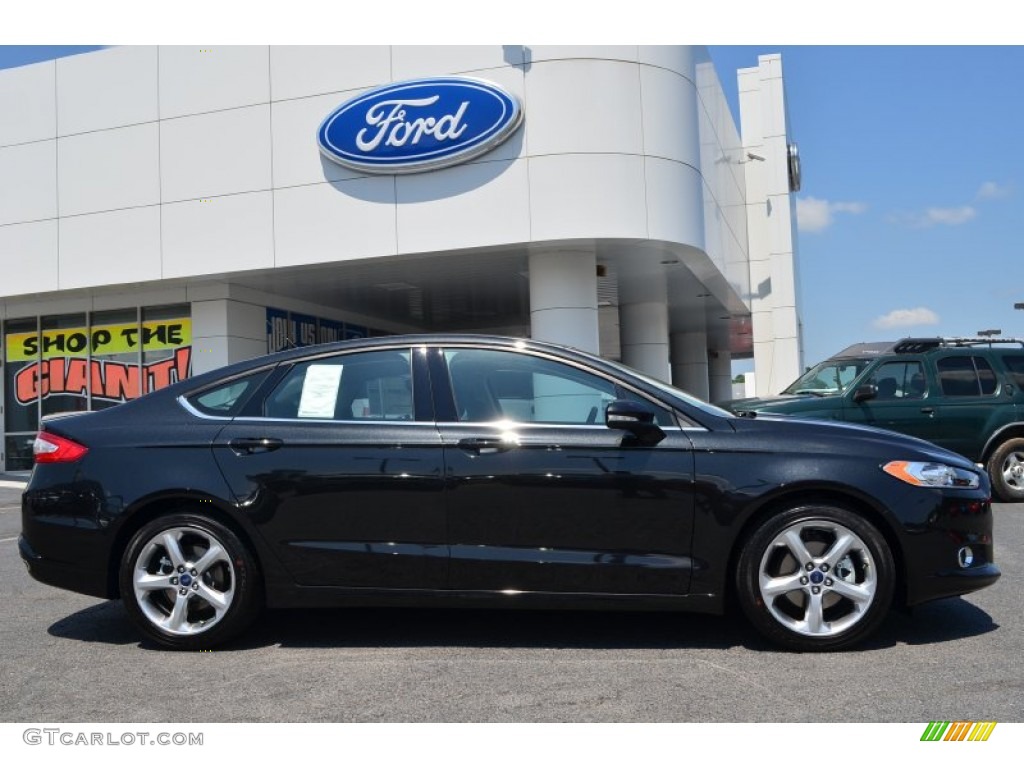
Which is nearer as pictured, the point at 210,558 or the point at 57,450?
the point at 210,558

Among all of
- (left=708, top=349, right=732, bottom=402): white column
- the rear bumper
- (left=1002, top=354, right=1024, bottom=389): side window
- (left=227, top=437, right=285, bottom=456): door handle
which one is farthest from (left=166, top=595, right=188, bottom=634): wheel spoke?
(left=708, top=349, right=732, bottom=402): white column

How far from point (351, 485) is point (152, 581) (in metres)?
1.15

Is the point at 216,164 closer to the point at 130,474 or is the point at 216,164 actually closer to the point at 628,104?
the point at 628,104

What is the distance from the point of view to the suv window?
33.9 ft

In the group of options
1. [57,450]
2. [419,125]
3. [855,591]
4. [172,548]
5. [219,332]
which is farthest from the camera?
[219,332]

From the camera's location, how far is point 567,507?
4363 mm

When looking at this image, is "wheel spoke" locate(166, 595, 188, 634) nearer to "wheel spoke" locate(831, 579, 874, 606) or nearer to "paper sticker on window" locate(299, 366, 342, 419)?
"paper sticker on window" locate(299, 366, 342, 419)

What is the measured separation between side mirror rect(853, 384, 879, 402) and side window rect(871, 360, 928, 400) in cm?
25

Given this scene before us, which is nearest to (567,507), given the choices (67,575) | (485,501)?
(485,501)

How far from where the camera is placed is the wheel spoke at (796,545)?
431 centimetres

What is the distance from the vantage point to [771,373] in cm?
2667

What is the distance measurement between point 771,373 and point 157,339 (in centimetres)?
1723

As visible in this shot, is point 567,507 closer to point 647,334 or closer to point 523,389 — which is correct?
point 523,389

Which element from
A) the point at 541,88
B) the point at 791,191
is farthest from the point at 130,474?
the point at 791,191
